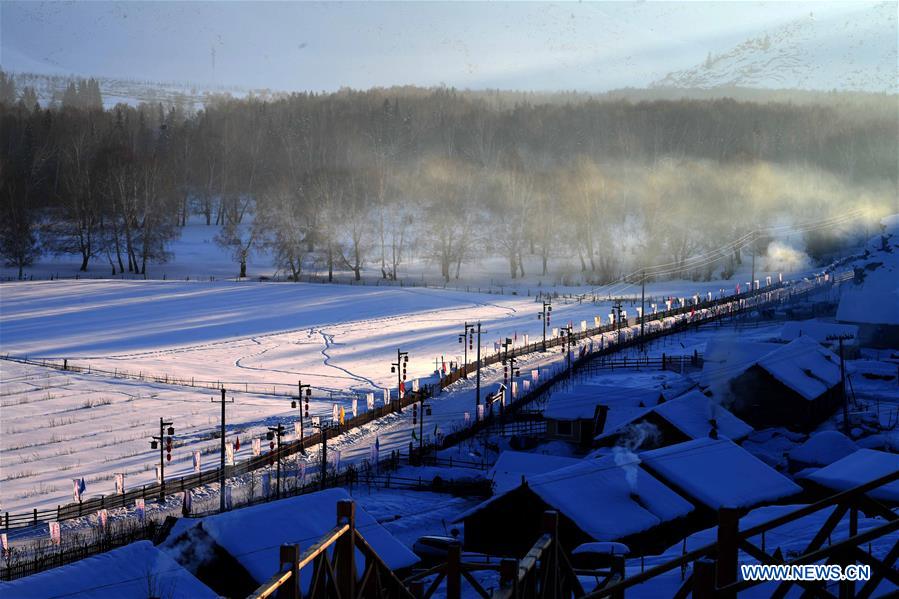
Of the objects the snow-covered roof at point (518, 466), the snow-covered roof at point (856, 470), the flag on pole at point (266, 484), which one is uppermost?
the snow-covered roof at point (856, 470)

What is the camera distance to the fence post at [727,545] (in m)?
6.23

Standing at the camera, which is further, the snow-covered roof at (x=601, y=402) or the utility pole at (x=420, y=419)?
the snow-covered roof at (x=601, y=402)

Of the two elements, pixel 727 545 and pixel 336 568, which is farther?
pixel 336 568

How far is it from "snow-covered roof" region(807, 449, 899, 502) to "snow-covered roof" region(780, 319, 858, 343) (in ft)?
62.8

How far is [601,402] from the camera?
1093 inches

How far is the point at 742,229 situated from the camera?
240 feet

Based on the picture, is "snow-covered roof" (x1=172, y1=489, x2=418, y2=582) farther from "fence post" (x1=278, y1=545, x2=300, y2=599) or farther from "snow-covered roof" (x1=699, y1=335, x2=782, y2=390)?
"snow-covered roof" (x1=699, y1=335, x2=782, y2=390)

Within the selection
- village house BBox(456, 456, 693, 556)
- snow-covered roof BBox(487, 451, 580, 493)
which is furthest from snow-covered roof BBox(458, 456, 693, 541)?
snow-covered roof BBox(487, 451, 580, 493)

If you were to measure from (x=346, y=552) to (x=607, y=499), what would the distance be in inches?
406

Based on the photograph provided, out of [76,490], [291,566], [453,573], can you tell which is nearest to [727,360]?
[76,490]

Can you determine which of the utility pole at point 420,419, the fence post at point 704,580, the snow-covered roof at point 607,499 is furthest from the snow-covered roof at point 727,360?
the fence post at point 704,580

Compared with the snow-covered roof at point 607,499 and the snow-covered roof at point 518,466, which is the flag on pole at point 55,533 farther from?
the snow-covered roof at point 518,466

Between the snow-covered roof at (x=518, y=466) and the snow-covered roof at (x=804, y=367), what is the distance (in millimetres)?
9718

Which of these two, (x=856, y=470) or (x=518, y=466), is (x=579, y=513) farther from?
(x=856, y=470)
